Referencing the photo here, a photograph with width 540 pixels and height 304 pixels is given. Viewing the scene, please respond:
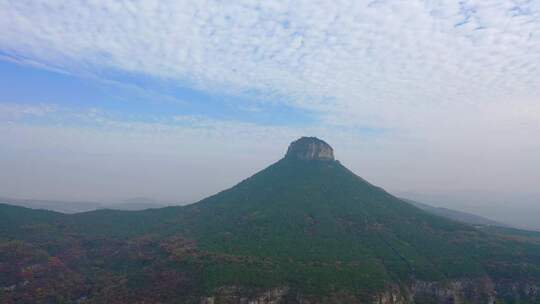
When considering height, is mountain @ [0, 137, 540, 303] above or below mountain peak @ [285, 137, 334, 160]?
below

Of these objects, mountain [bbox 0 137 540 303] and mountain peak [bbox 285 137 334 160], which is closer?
mountain [bbox 0 137 540 303]

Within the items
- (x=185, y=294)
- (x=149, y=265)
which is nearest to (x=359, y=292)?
(x=185, y=294)

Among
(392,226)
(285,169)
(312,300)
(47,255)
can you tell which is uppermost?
(285,169)

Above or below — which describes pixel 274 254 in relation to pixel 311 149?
below

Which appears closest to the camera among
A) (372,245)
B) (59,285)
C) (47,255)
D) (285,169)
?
(59,285)

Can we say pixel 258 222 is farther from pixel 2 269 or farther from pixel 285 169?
pixel 2 269
